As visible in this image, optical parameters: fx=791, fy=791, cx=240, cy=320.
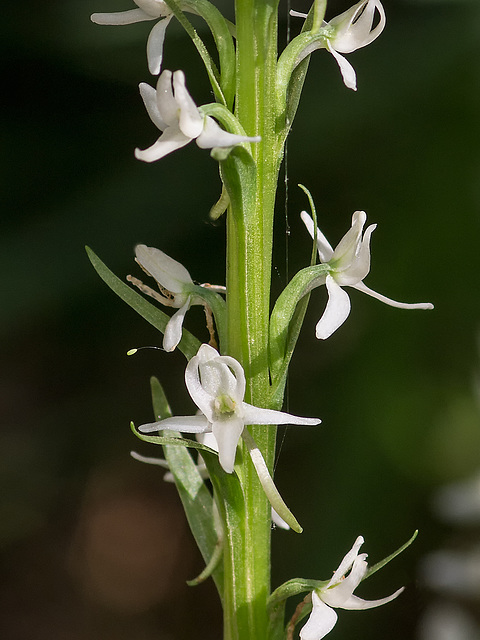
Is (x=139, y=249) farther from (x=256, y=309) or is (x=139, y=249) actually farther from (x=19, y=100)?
(x=19, y=100)

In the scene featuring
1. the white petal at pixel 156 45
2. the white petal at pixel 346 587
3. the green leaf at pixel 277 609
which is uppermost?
the white petal at pixel 156 45

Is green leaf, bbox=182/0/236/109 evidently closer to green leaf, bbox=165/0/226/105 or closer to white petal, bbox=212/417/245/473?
green leaf, bbox=165/0/226/105

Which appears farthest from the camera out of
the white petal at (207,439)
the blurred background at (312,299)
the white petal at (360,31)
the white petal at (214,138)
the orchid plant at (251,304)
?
the blurred background at (312,299)

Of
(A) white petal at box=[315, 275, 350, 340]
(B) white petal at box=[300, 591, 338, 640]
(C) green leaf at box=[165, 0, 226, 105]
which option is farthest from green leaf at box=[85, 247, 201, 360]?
(B) white petal at box=[300, 591, 338, 640]

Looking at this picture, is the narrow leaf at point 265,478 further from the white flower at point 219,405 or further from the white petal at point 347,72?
the white petal at point 347,72

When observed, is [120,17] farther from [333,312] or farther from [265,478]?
[265,478]

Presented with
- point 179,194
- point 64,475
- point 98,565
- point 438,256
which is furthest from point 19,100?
point 98,565

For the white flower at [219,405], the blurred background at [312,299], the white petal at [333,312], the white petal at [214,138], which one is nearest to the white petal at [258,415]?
the white flower at [219,405]
